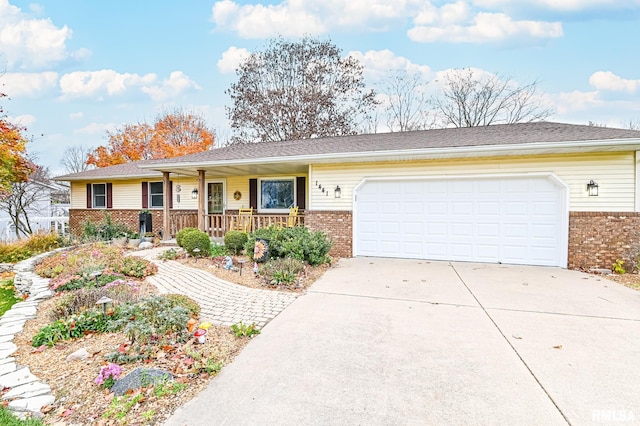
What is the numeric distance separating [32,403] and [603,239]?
9.42 metres

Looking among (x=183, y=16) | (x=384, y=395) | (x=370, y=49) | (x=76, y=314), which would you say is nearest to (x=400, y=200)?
(x=384, y=395)

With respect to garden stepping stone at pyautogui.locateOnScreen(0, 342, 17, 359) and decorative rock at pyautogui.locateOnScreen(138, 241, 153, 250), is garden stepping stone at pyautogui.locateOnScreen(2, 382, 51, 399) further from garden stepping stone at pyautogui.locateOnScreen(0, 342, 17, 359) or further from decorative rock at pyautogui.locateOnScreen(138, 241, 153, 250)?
decorative rock at pyautogui.locateOnScreen(138, 241, 153, 250)

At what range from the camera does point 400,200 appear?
317 inches

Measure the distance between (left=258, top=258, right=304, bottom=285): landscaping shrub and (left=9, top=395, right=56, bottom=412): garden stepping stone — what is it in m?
3.32

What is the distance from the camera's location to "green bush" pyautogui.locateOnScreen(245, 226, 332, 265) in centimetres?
662

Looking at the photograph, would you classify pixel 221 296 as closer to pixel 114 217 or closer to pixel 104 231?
pixel 104 231

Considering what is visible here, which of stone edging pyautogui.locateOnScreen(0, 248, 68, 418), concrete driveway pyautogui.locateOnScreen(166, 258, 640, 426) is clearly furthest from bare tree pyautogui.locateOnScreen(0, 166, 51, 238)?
concrete driveway pyautogui.locateOnScreen(166, 258, 640, 426)

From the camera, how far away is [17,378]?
2.66 m

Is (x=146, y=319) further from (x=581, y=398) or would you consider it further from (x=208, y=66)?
(x=208, y=66)

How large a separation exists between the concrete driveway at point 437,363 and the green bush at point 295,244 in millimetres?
1793

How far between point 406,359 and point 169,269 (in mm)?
5602

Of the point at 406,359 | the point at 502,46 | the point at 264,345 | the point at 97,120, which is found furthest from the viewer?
the point at 97,120

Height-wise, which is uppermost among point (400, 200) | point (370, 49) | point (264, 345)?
point (370, 49)

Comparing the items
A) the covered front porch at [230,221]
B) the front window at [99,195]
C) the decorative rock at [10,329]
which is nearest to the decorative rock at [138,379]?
the decorative rock at [10,329]
